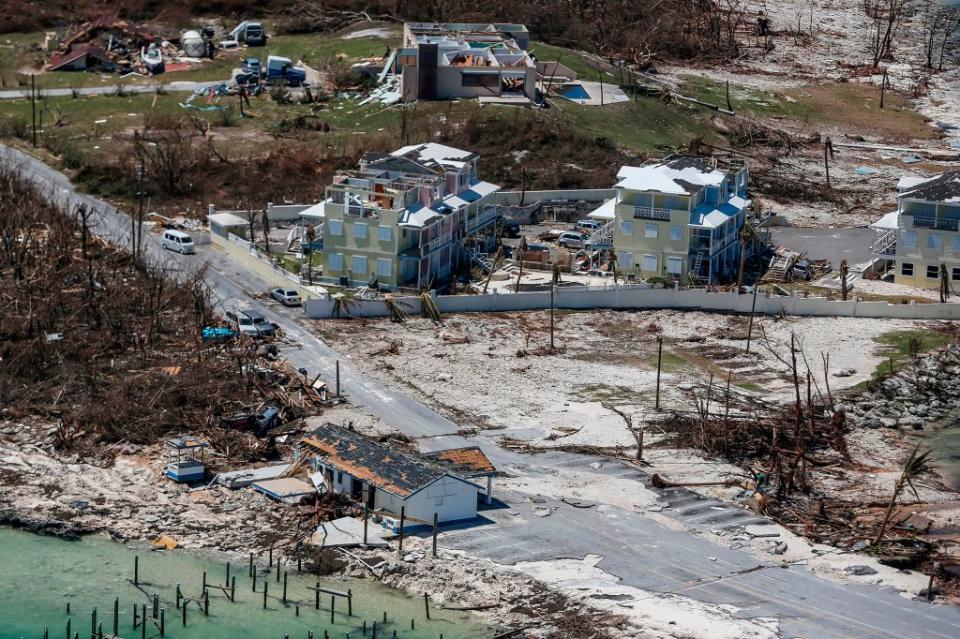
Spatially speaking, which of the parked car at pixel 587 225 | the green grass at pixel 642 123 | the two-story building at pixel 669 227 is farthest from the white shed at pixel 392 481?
the green grass at pixel 642 123

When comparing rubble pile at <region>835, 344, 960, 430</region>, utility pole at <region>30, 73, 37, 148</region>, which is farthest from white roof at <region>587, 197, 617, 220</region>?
utility pole at <region>30, 73, 37, 148</region>

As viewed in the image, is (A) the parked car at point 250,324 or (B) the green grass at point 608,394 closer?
(B) the green grass at point 608,394

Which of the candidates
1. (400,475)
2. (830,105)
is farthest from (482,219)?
(830,105)

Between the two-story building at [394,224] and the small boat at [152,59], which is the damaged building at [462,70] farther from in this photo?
the two-story building at [394,224]

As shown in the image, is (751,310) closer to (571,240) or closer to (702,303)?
(702,303)

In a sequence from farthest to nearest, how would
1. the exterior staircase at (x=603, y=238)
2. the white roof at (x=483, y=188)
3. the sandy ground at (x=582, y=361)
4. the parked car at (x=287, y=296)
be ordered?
the white roof at (x=483, y=188) → the exterior staircase at (x=603, y=238) → the parked car at (x=287, y=296) → the sandy ground at (x=582, y=361)

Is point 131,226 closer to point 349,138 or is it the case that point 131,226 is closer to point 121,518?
point 349,138

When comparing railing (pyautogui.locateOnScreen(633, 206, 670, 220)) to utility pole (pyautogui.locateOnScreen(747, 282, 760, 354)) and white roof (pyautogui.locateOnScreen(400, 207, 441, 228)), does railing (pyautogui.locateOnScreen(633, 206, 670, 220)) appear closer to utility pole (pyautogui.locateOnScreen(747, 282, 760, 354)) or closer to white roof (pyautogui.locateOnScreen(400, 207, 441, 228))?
utility pole (pyautogui.locateOnScreen(747, 282, 760, 354))
